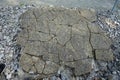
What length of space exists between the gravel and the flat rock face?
0.38ft

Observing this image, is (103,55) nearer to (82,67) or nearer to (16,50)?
(82,67)

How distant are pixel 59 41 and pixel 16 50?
87 centimetres

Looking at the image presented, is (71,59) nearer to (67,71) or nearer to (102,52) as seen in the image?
(67,71)

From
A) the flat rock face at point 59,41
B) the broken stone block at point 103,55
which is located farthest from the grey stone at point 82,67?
the broken stone block at point 103,55

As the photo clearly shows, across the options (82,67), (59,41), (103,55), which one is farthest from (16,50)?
(103,55)

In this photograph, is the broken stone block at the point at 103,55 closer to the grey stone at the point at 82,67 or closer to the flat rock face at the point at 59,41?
the flat rock face at the point at 59,41

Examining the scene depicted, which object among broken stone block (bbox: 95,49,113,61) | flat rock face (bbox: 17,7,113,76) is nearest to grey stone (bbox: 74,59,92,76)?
flat rock face (bbox: 17,7,113,76)

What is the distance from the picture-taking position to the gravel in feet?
13.1

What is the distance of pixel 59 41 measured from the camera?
4336 mm

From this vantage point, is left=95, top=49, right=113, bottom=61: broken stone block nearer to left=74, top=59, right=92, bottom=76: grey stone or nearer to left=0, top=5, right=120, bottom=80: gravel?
left=0, top=5, right=120, bottom=80: gravel

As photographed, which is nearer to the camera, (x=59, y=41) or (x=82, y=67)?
(x=82, y=67)

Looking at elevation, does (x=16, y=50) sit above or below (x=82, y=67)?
above

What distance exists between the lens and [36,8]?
193 inches

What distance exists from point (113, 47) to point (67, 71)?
1.25 m
